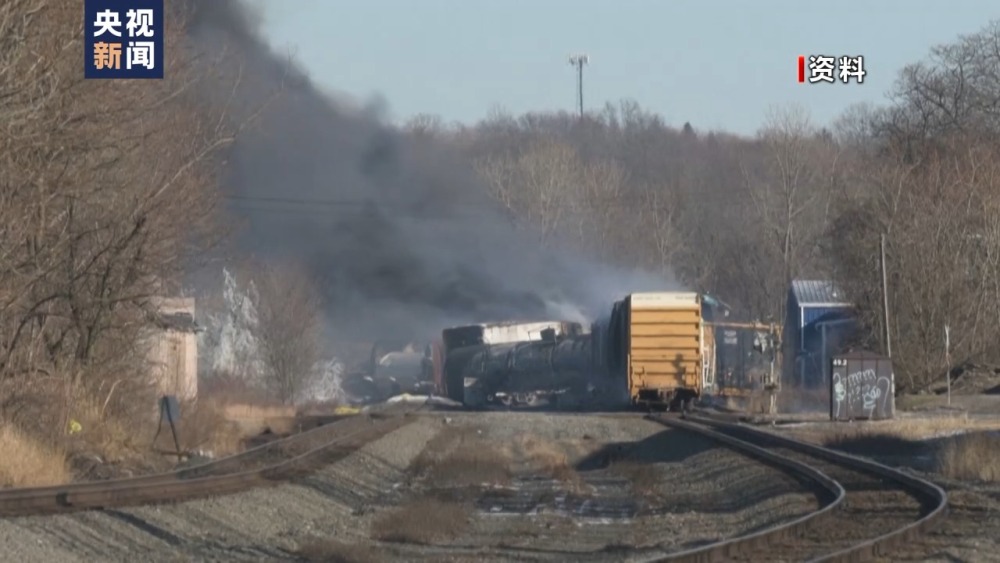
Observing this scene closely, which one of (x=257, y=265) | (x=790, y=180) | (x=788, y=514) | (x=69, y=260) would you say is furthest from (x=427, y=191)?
(x=788, y=514)

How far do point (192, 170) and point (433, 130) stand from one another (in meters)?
48.1

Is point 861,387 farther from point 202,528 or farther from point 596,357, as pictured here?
point 202,528

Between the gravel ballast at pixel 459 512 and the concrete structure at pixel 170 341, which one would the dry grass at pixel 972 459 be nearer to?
the gravel ballast at pixel 459 512

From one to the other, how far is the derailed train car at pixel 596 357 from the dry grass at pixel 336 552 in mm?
28329

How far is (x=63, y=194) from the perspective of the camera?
83.5ft

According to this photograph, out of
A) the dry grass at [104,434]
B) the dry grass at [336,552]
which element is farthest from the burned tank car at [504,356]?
the dry grass at [336,552]

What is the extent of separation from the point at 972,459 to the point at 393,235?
1838 inches

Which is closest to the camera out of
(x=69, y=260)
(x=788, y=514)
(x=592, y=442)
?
(x=788, y=514)

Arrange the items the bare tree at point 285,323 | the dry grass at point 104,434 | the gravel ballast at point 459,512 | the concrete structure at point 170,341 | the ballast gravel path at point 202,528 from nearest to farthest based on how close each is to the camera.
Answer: the ballast gravel path at point 202,528 → the gravel ballast at point 459,512 → the dry grass at point 104,434 → the concrete structure at point 170,341 → the bare tree at point 285,323

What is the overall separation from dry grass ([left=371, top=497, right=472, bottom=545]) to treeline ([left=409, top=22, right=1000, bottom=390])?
1321 inches

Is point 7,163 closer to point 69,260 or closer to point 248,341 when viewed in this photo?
point 69,260

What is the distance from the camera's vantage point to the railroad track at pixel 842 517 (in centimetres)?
1267

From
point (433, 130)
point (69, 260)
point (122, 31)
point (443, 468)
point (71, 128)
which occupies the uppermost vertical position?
point (433, 130)

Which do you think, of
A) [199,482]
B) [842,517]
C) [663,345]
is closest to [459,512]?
[199,482]
